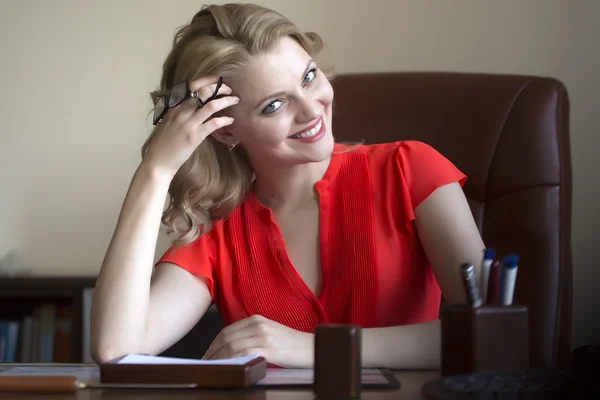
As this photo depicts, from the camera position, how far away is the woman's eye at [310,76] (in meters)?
1.50

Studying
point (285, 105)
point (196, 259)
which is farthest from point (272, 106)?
point (196, 259)

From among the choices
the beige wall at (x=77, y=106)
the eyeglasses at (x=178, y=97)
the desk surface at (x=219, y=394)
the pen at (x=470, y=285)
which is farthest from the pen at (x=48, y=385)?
the beige wall at (x=77, y=106)

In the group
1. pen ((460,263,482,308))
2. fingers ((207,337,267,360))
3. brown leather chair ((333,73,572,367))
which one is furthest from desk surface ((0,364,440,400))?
brown leather chair ((333,73,572,367))

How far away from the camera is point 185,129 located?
1.45 meters

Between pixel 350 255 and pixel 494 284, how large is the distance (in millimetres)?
660

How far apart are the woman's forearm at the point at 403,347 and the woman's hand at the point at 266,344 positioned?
0.36 feet

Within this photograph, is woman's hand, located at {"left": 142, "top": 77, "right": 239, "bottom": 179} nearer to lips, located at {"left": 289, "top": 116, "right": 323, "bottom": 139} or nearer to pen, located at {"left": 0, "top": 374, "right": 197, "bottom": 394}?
lips, located at {"left": 289, "top": 116, "right": 323, "bottom": 139}

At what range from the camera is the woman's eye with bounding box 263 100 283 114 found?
1.49 m

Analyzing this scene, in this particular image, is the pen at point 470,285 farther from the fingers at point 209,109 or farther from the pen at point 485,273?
the fingers at point 209,109

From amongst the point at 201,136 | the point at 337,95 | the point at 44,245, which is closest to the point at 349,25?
the point at 337,95

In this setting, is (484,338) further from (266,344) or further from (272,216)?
(272,216)

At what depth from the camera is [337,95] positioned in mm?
1862

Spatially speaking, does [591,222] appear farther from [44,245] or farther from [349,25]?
[44,245]

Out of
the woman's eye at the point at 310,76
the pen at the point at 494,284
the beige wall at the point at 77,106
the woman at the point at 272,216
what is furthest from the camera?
the beige wall at the point at 77,106
